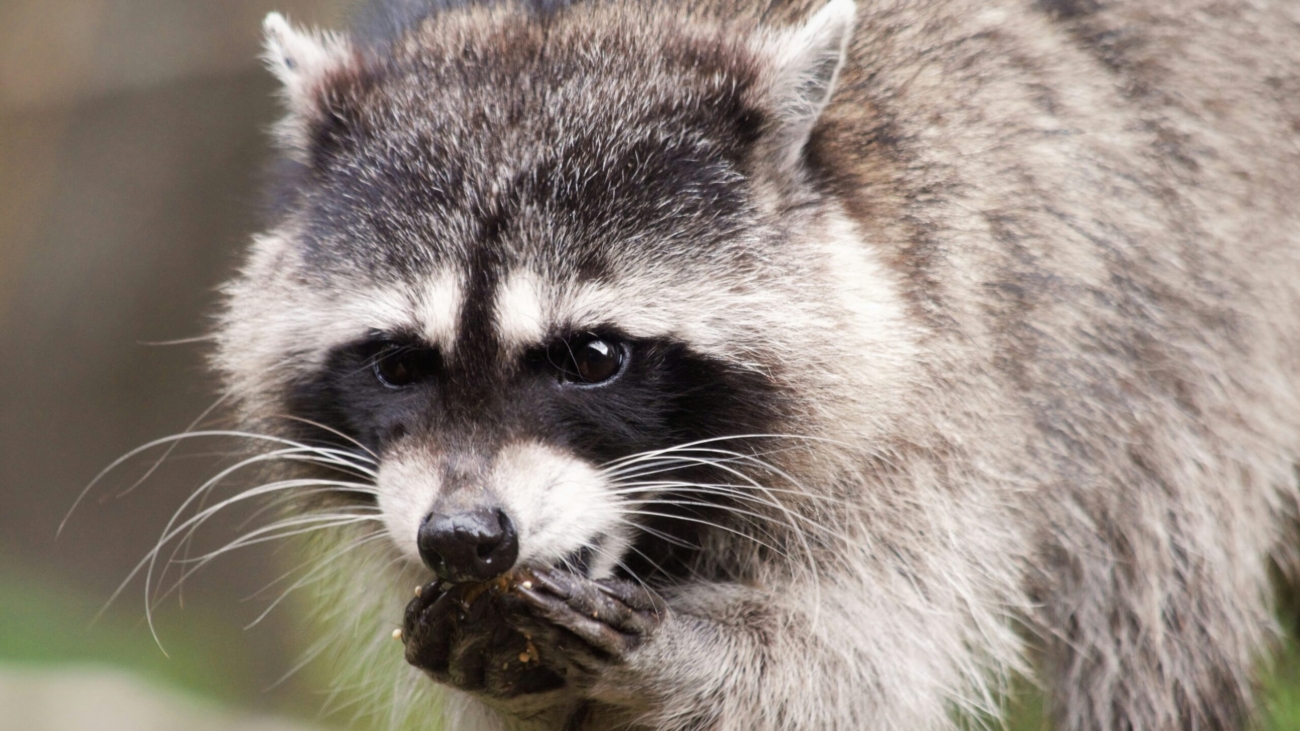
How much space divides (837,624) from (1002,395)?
62 cm

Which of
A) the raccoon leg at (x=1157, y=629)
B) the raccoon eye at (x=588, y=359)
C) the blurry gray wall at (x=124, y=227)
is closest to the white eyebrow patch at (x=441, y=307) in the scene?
the raccoon eye at (x=588, y=359)

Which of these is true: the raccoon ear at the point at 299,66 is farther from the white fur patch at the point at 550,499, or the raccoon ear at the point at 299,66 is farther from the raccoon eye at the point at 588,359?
the white fur patch at the point at 550,499

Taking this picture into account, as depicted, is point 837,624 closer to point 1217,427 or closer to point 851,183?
point 851,183

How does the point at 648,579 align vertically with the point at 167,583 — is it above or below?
above

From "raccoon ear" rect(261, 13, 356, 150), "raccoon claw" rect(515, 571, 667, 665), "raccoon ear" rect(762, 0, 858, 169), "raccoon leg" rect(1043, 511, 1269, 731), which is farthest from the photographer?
"raccoon leg" rect(1043, 511, 1269, 731)

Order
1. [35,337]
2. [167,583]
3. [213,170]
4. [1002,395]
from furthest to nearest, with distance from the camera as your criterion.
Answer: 1. [167,583]
2. [35,337]
3. [213,170]
4. [1002,395]

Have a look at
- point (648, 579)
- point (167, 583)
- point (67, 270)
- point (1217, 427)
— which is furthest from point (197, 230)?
point (1217, 427)

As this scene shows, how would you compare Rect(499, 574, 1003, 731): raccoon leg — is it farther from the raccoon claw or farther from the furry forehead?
the furry forehead

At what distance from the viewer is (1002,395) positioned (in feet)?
9.80

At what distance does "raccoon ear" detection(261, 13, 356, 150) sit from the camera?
9.80ft

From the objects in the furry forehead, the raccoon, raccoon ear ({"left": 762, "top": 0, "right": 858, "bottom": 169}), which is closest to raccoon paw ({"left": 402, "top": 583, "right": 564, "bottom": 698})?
the raccoon

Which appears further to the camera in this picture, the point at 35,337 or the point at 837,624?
the point at 35,337

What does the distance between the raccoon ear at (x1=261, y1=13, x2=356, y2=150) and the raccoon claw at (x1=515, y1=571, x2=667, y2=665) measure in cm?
121

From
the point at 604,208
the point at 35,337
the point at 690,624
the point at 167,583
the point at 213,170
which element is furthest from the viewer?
the point at 167,583
